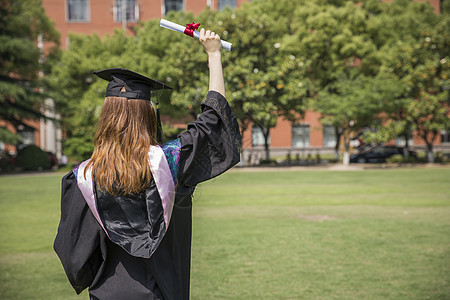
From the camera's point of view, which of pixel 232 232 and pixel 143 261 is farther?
pixel 232 232

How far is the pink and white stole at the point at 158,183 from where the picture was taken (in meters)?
2.16

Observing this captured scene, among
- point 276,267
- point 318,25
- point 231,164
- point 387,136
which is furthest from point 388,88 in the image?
point 231,164

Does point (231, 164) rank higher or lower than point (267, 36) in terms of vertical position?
lower

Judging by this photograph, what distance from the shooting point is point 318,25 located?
28.2 m

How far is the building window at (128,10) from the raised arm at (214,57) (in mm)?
35658

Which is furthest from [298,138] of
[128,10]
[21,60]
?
[21,60]

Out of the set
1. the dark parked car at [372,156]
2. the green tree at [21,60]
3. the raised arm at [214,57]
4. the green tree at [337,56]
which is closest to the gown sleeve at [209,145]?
the raised arm at [214,57]

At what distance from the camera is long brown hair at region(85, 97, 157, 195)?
215 centimetres

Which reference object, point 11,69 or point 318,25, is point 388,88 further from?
point 11,69

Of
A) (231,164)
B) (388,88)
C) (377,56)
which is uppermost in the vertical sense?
(377,56)

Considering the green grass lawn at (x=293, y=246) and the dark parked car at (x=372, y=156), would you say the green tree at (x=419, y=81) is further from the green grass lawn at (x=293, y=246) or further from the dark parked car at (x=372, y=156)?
the green grass lawn at (x=293, y=246)

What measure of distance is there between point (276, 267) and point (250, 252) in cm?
94

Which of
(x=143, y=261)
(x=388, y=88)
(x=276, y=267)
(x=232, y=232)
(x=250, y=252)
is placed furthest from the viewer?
(x=388, y=88)

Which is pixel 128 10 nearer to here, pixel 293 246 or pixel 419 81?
pixel 419 81
